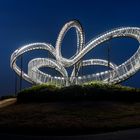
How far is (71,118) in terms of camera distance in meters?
25.7

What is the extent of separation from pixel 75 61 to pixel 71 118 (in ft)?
114

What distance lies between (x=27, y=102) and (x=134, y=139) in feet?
69.0

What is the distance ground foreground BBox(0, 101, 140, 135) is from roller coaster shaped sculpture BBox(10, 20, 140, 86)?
24526mm

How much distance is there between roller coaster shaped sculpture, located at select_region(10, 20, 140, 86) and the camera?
56.9 meters

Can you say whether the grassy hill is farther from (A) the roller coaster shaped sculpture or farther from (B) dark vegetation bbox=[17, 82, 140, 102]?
(A) the roller coaster shaped sculpture

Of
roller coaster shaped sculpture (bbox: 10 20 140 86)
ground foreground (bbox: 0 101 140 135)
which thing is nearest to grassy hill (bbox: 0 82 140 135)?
ground foreground (bbox: 0 101 140 135)

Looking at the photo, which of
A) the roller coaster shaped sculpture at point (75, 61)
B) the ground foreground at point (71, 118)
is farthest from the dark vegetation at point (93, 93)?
the roller coaster shaped sculpture at point (75, 61)

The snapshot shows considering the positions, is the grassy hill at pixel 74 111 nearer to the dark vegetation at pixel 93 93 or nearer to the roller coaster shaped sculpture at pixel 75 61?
the dark vegetation at pixel 93 93

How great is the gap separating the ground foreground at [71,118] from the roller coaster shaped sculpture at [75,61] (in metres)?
24.5

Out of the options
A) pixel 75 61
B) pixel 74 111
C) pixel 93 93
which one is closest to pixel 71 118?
pixel 74 111

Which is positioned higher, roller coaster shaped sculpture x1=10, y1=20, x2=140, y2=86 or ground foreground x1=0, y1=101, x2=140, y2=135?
roller coaster shaped sculpture x1=10, y1=20, x2=140, y2=86

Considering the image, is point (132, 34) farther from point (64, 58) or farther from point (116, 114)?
point (116, 114)

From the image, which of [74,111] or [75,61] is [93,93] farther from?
[75,61]

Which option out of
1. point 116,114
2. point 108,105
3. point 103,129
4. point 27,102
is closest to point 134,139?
point 103,129
